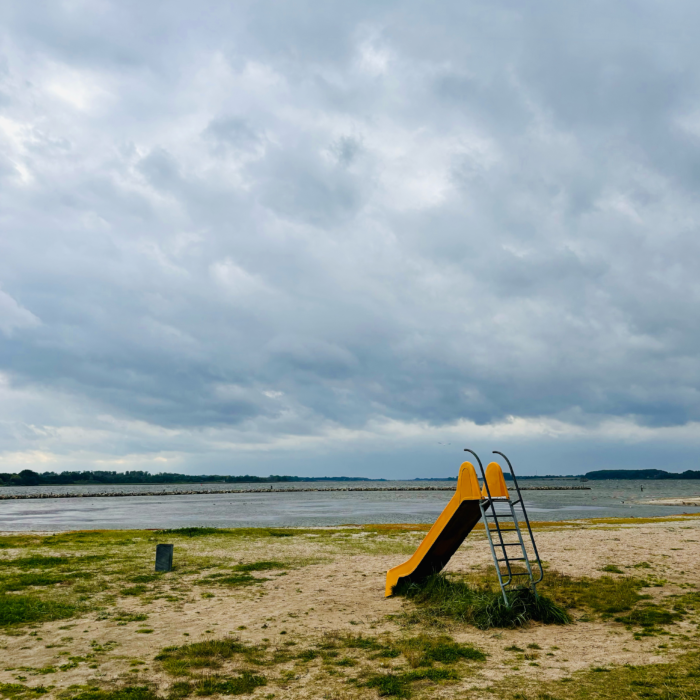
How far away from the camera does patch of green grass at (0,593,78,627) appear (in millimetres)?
12109

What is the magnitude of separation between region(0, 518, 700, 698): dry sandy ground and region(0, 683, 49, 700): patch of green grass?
263mm

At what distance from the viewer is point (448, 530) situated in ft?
44.2

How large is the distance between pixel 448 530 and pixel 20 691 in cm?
911

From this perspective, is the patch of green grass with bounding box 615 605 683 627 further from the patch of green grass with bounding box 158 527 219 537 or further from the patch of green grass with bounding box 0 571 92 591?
the patch of green grass with bounding box 158 527 219 537

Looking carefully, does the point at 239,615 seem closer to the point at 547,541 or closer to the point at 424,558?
the point at 424,558

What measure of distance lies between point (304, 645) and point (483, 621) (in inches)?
149

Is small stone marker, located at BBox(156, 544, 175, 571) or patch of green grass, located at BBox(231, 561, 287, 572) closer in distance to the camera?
small stone marker, located at BBox(156, 544, 175, 571)

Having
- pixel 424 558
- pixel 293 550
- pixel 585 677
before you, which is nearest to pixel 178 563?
pixel 293 550

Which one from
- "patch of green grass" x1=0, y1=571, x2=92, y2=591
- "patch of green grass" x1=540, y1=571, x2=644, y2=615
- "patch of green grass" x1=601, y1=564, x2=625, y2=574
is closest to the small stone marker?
"patch of green grass" x1=0, y1=571, x2=92, y2=591

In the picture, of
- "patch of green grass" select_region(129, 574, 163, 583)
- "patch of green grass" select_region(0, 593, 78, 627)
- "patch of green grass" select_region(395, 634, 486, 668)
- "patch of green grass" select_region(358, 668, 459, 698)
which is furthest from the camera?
"patch of green grass" select_region(129, 574, 163, 583)

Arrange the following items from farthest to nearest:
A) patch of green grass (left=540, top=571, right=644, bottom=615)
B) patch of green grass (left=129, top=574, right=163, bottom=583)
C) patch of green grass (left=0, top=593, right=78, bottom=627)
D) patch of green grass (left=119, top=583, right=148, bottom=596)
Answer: patch of green grass (left=129, top=574, right=163, bottom=583), patch of green grass (left=119, top=583, right=148, bottom=596), patch of green grass (left=540, top=571, right=644, bottom=615), patch of green grass (left=0, top=593, right=78, bottom=627)

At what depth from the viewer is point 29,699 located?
763 cm

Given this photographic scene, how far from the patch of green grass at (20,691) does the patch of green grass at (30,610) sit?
14.2 feet

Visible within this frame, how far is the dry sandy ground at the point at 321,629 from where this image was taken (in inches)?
344
